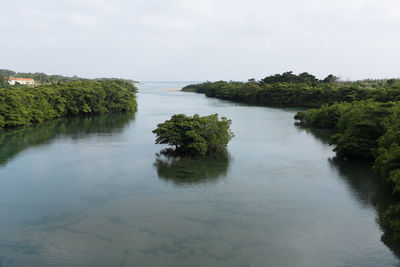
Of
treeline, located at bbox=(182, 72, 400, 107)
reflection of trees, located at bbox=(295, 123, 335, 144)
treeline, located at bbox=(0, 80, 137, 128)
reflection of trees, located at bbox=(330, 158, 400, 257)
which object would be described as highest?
treeline, located at bbox=(182, 72, 400, 107)

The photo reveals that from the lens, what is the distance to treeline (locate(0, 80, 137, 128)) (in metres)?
38.0

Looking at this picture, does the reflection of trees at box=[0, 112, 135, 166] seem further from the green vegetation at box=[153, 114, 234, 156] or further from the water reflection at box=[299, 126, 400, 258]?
the water reflection at box=[299, 126, 400, 258]

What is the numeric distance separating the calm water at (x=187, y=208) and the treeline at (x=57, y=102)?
11.6 meters

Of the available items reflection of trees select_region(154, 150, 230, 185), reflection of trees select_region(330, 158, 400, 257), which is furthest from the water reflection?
reflection of trees select_region(154, 150, 230, 185)

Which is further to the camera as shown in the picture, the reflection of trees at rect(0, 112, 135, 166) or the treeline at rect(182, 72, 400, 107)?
the treeline at rect(182, 72, 400, 107)

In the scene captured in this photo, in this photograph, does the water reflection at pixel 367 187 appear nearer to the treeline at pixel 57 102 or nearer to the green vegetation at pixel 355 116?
the green vegetation at pixel 355 116

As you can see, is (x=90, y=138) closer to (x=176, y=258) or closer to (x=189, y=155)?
(x=189, y=155)

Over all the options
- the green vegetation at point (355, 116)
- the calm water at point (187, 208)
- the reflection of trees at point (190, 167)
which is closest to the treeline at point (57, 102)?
the calm water at point (187, 208)

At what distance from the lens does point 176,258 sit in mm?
11781

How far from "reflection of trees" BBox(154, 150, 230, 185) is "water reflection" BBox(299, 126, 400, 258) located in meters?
7.25

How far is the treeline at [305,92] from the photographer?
170 ft

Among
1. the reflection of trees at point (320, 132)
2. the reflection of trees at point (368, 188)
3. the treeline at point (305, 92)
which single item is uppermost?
the treeline at point (305, 92)

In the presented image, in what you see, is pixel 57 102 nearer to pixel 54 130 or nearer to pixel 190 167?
pixel 54 130

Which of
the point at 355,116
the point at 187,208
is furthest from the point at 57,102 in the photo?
the point at 355,116
